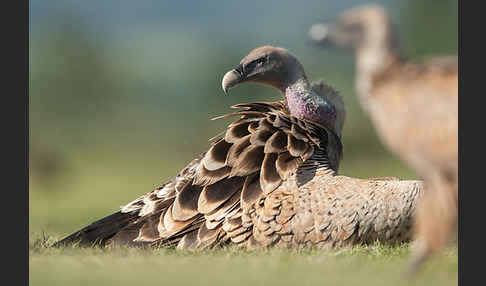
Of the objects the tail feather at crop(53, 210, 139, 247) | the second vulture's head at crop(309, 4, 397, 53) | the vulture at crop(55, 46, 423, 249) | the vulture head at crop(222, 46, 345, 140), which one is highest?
the second vulture's head at crop(309, 4, 397, 53)

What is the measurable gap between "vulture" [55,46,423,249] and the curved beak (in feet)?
0.03

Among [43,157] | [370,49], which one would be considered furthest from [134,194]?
[370,49]

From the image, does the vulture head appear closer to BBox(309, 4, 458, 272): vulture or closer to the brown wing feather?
the brown wing feather

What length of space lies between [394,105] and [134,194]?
14.9 meters

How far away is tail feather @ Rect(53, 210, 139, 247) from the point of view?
25.9 ft

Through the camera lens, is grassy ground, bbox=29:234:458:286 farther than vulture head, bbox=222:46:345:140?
No

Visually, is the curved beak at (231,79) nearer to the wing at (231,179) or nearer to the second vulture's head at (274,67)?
the second vulture's head at (274,67)

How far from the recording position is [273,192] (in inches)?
279

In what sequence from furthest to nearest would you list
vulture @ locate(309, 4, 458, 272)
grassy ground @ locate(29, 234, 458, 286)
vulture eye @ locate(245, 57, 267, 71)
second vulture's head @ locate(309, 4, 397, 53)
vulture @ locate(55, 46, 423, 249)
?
vulture eye @ locate(245, 57, 267, 71)
vulture @ locate(55, 46, 423, 249)
grassy ground @ locate(29, 234, 458, 286)
second vulture's head @ locate(309, 4, 397, 53)
vulture @ locate(309, 4, 458, 272)

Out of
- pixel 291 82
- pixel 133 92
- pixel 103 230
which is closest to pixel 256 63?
pixel 291 82

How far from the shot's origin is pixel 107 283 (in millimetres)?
5461

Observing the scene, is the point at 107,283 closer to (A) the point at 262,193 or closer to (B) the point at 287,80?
(A) the point at 262,193

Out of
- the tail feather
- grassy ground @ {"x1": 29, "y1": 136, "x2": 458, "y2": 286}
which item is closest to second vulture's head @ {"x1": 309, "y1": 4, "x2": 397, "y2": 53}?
grassy ground @ {"x1": 29, "y1": 136, "x2": 458, "y2": 286}

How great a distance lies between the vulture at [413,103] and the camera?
16.8ft
